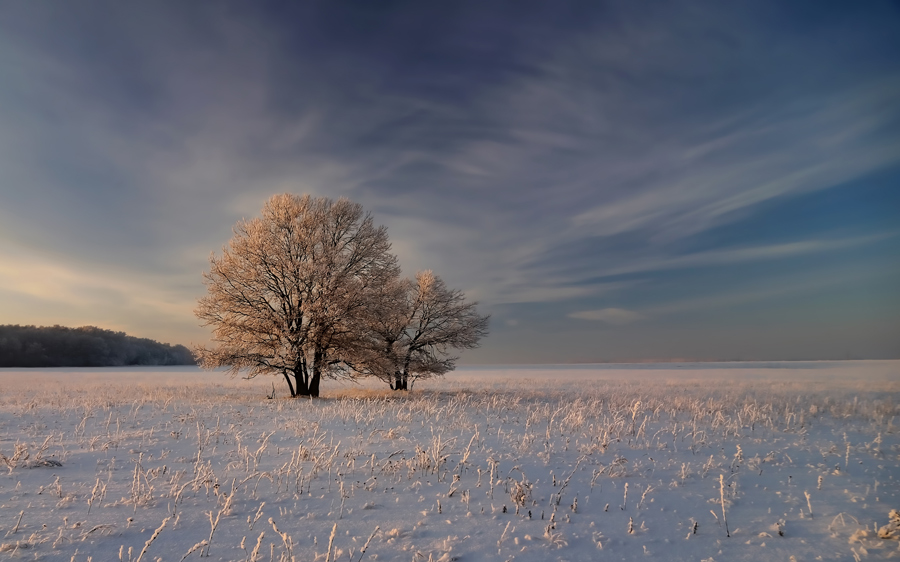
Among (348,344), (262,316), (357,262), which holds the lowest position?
(348,344)

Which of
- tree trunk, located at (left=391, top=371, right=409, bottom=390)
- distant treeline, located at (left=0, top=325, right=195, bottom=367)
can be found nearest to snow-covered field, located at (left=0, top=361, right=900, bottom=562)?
tree trunk, located at (left=391, top=371, right=409, bottom=390)

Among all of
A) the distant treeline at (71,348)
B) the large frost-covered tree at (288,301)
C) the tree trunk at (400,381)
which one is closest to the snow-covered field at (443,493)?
the large frost-covered tree at (288,301)

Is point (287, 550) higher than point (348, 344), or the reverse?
point (348, 344)

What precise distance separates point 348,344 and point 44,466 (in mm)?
15408

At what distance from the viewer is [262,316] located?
74.2 feet

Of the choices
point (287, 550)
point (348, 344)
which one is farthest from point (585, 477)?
point (348, 344)

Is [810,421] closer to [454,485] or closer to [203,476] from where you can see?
[454,485]

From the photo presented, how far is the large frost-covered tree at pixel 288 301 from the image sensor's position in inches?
886

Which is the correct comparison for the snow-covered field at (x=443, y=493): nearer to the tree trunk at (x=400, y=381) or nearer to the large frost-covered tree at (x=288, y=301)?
the large frost-covered tree at (x=288, y=301)

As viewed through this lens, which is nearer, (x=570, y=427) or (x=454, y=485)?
(x=454, y=485)

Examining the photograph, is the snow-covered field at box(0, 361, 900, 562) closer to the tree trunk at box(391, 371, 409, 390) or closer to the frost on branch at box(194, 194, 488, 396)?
the frost on branch at box(194, 194, 488, 396)

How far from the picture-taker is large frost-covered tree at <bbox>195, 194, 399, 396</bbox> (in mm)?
22516

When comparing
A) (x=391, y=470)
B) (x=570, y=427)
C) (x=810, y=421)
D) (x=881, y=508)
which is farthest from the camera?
(x=810, y=421)

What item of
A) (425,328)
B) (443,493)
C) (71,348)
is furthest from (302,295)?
(71,348)
